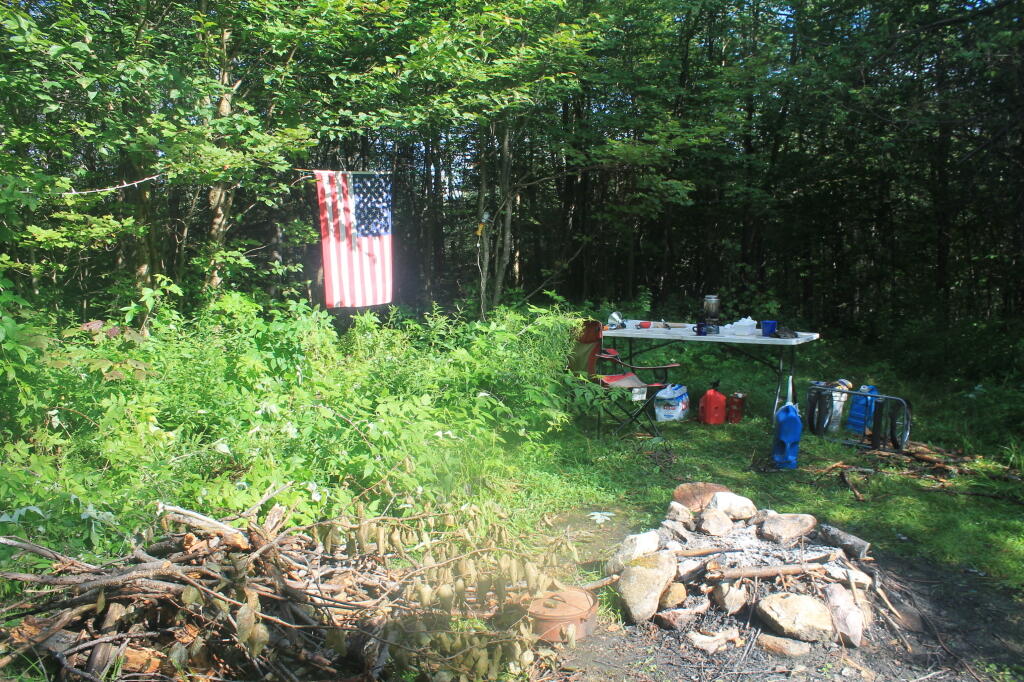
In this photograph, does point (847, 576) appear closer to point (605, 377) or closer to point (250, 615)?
point (250, 615)

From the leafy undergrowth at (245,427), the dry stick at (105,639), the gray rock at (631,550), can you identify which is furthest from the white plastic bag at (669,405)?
the dry stick at (105,639)

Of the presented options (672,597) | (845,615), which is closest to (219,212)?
(672,597)

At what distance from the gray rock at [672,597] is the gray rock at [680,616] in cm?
3

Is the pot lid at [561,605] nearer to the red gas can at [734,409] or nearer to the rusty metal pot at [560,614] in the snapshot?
the rusty metal pot at [560,614]

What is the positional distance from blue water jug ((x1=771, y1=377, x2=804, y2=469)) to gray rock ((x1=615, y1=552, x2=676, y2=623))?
2.15m

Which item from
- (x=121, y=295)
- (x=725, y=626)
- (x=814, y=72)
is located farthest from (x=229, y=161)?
(x=814, y=72)

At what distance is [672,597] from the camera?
112 inches

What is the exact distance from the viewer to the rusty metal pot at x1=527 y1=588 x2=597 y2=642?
2.62m

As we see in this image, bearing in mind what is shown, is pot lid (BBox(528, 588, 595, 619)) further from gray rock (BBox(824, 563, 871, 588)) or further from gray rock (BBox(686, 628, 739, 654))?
gray rock (BBox(824, 563, 871, 588))

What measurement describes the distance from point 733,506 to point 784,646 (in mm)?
1059

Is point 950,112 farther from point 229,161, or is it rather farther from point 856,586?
point 229,161

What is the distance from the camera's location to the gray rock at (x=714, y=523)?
11.1 feet

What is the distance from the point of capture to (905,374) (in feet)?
25.7

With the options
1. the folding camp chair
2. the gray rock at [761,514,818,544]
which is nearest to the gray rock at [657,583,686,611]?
the gray rock at [761,514,818,544]
